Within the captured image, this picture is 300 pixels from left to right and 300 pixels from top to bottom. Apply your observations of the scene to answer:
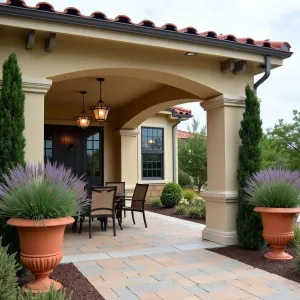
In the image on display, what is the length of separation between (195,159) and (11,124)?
52.1 ft

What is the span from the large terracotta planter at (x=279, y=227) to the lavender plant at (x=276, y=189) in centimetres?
13

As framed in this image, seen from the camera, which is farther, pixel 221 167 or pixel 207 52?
pixel 221 167

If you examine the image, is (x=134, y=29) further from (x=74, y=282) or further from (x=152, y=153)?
(x=152, y=153)

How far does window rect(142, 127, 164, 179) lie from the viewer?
11.9m

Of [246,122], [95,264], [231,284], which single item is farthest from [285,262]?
[95,264]

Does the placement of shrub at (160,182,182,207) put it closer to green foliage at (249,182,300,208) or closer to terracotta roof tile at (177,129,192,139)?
green foliage at (249,182,300,208)

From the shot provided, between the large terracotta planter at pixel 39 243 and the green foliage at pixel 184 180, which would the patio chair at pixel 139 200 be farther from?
the green foliage at pixel 184 180

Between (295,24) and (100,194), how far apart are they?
741 centimetres

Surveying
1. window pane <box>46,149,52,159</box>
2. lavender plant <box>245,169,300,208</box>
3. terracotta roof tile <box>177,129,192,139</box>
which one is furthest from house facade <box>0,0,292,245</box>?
terracotta roof tile <box>177,129,192,139</box>

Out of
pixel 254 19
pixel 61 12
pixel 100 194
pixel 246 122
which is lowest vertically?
pixel 100 194

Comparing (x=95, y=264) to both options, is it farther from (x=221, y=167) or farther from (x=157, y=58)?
(x=157, y=58)

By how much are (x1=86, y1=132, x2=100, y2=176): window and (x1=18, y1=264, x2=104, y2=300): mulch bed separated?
5973 mm

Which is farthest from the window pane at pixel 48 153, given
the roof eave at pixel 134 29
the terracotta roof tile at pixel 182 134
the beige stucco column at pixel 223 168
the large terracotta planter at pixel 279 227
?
the terracotta roof tile at pixel 182 134

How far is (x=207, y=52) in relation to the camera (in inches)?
205
